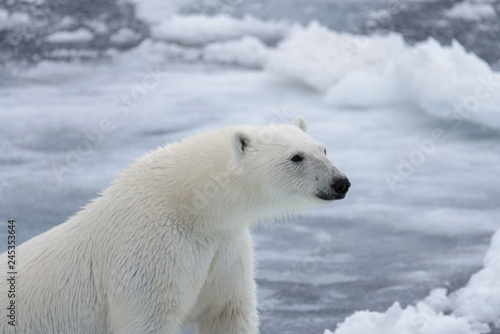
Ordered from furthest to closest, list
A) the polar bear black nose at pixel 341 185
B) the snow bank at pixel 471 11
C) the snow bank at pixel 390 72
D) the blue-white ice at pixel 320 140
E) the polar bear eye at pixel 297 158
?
the snow bank at pixel 471 11 < the snow bank at pixel 390 72 < the blue-white ice at pixel 320 140 < the polar bear eye at pixel 297 158 < the polar bear black nose at pixel 341 185

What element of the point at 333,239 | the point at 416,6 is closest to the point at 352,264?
Result: the point at 333,239

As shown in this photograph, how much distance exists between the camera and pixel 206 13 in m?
9.77

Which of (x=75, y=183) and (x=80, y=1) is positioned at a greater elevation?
(x=80, y=1)

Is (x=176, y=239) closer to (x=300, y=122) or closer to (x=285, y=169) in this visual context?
(x=285, y=169)

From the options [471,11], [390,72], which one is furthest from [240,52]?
[471,11]

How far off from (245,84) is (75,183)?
3.09 m

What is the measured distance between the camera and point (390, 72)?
347 inches

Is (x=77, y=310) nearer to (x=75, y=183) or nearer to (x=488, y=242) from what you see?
(x=75, y=183)

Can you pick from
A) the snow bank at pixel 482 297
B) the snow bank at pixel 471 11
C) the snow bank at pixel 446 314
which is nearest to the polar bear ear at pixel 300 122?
the snow bank at pixel 446 314

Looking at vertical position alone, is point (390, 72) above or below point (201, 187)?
below

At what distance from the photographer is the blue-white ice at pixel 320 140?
5.94 meters

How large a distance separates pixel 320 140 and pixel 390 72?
5.29 feet

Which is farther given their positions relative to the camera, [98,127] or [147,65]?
[147,65]

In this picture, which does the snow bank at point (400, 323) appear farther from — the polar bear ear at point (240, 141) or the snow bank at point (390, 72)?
→ the snow bank at point (390, 72)
